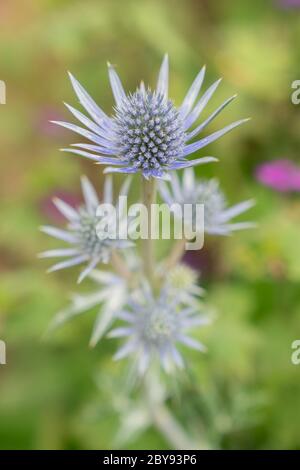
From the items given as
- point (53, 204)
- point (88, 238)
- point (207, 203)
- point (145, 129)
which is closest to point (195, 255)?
point (53, 204)

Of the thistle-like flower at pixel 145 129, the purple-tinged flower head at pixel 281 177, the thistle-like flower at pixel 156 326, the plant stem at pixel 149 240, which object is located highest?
the purple-tinged flower head at pixel 281 177

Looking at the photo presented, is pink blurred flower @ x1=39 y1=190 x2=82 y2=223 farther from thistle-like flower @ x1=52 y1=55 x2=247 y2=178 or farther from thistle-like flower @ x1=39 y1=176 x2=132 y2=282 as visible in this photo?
thistle-like flower @ x1=52 y1=55 x2=247 y2=178

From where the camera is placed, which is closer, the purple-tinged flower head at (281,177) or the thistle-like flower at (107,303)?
the thistle-like flower at (107,303)

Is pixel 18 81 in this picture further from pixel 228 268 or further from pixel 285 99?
pixel 228 268

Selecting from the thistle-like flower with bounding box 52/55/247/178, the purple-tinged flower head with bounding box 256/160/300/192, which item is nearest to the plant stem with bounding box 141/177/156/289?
the thistle-like flower with bounding box 52/55/247/178

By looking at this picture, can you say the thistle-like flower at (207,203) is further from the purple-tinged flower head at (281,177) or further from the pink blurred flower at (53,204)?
the pink blurred flower at (53,204)

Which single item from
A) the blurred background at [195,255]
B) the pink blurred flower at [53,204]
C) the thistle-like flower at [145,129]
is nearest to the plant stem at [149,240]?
the thistle-like flower at [145,129]
